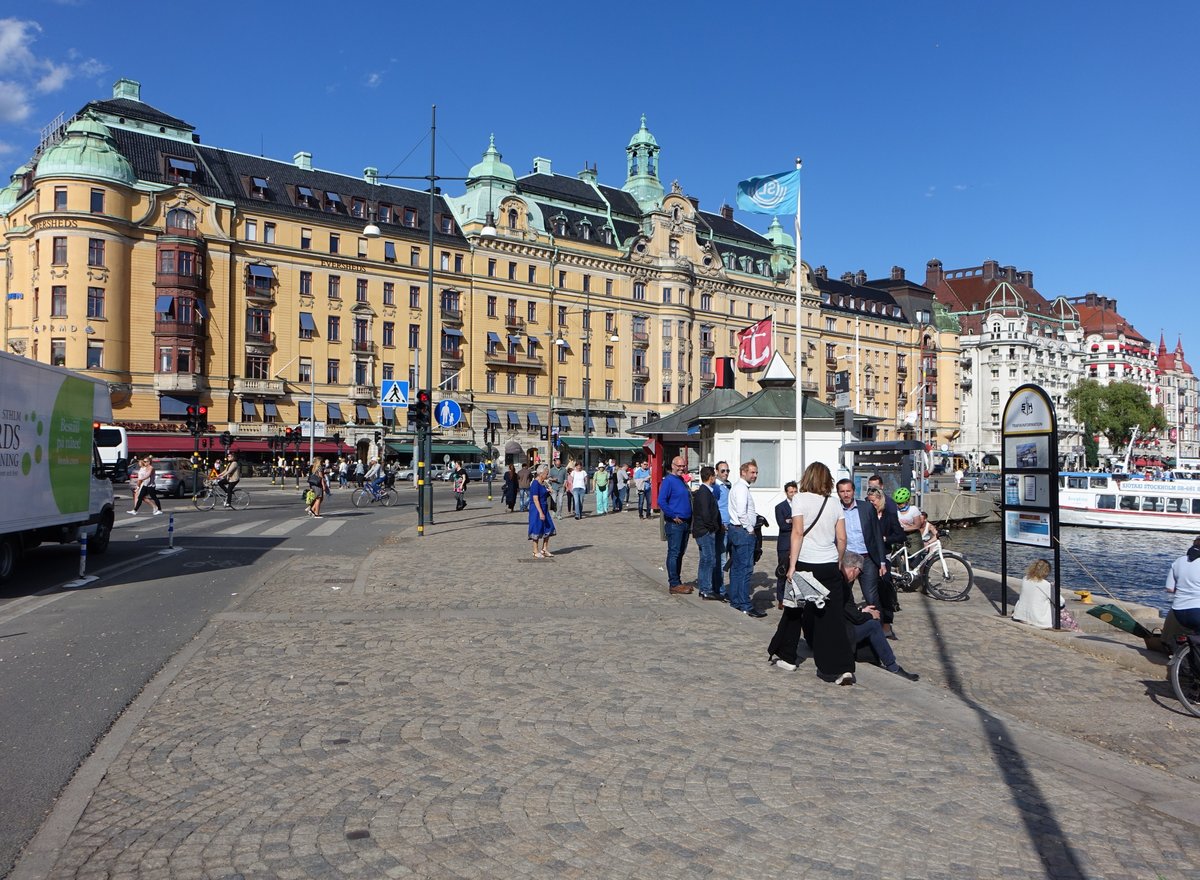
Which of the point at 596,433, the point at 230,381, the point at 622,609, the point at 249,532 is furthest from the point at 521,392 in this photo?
the point at 622,609

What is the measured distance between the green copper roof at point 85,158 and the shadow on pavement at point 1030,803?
60251 millimetres

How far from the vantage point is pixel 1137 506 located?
1713 inches

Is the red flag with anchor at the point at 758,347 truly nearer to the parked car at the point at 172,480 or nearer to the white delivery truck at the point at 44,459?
the white delivery truck at the point at 44,459

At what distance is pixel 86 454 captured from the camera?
1620 cm

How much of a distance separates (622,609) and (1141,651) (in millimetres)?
5572

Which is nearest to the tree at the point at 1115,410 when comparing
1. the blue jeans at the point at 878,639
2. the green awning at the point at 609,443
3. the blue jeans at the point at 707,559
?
the green awning at the point at 609,443

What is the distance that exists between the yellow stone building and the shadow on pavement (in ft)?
130

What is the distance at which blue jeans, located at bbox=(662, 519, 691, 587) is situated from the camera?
12766mm

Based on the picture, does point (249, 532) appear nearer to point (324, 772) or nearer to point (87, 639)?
point (87, 639)

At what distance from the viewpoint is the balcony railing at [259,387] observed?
6088 centimetres

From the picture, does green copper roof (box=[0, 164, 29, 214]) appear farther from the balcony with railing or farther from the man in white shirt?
the man in white shirt

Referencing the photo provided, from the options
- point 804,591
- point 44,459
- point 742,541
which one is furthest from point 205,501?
point 804,591

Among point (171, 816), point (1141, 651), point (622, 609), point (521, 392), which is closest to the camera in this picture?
point (171, 816)

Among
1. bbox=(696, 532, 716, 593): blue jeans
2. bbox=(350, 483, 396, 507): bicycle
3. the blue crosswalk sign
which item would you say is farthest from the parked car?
bbox=(696, 532, 716, 593): blue jeans
